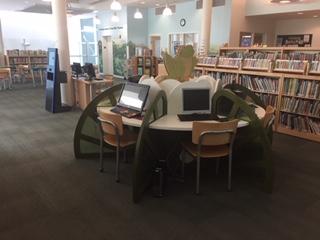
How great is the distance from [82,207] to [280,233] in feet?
6.05

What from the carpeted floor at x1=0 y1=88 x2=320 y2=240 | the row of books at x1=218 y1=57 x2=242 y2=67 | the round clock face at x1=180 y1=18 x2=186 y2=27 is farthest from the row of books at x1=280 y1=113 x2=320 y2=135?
the round clock face at x1=180 y1=18 x2=186 y2=27

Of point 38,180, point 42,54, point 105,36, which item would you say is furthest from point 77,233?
point 105,36

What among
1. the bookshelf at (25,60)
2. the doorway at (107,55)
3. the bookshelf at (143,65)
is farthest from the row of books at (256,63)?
the doorway at (107,55)

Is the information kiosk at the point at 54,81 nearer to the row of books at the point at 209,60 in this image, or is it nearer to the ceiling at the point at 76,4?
the row of books at the point at 209,60

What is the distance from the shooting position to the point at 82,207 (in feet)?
8.86

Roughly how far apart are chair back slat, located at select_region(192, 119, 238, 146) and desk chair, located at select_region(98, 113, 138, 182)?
2.72 ft

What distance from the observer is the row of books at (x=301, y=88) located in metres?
4.54

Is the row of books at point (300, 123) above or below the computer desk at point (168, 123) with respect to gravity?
below

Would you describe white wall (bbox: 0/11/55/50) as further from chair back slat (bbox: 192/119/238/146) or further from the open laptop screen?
chair back slat (bbox: 192/119/238/146)

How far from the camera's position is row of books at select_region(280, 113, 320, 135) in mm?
4697

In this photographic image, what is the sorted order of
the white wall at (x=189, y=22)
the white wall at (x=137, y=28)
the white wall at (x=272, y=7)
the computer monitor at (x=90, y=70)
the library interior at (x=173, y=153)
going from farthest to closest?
the white wall at (x=137, y=28), the white wall at (x=189, y=22), the white wall at (x=272, y=7), the computer monitor at (x=90, y=70), the library interior at (x=173, y=153)

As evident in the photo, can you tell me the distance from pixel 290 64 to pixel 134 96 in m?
3.05

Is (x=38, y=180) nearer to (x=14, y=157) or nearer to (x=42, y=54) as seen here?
(x=14, y=157)

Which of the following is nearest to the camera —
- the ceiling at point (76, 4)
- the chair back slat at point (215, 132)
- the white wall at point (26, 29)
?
the chair back slat at point (215, 132)
